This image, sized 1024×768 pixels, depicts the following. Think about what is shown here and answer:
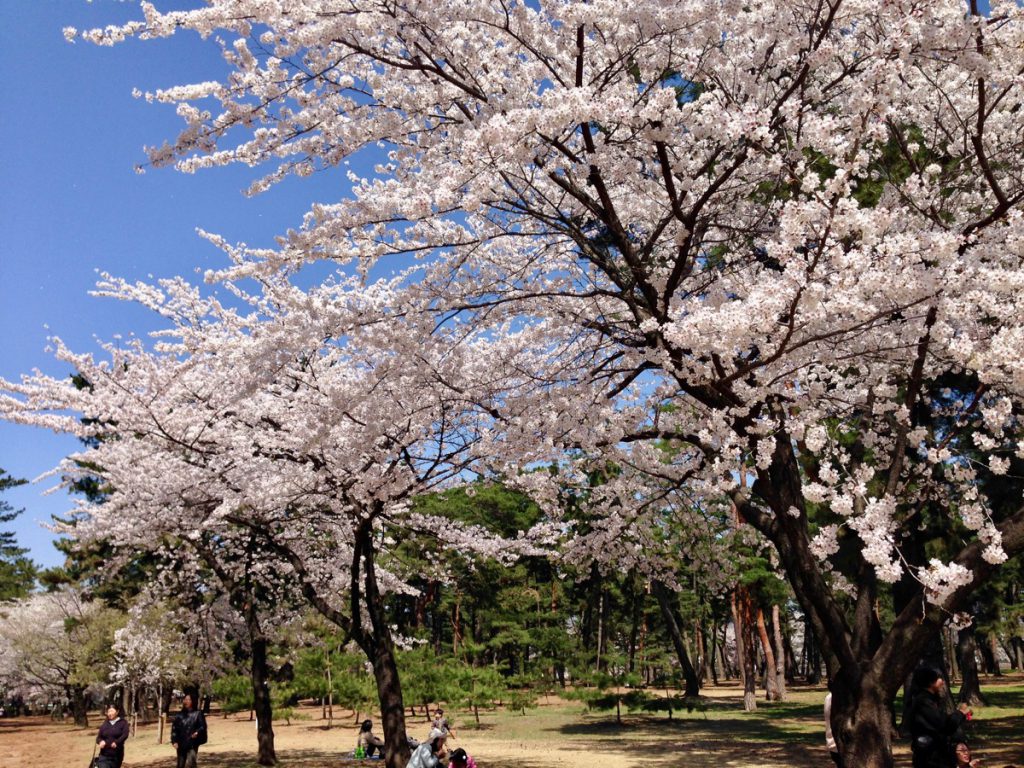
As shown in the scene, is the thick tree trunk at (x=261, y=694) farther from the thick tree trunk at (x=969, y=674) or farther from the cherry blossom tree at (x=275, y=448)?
the thick tree trunk at (x=969, y=674)

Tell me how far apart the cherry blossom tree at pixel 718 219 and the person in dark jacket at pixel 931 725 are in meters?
0.19

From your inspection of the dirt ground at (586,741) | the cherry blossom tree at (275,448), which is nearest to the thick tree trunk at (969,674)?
the dirt ground at (586,741)

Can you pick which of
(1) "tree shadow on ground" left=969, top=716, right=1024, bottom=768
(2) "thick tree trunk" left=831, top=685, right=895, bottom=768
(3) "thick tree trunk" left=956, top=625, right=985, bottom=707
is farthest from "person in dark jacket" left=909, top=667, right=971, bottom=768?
(3) "thick tree trunk" left=956, top=625, right=985, bottom=707

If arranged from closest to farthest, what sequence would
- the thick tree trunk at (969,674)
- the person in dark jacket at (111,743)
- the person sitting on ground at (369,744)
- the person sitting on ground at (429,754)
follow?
the person sitting on ground at (429,754) < the person in dark jacket at (111,743) < the person sitting on ground at (369,744) < the thick tree trunk at (969,674)

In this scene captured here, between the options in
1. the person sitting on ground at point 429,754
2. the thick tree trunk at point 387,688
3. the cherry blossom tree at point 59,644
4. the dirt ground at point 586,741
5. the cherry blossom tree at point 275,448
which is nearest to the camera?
the person sitting on ground at point 429,754

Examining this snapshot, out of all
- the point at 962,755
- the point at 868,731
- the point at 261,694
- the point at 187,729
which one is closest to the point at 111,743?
the point at 187,729

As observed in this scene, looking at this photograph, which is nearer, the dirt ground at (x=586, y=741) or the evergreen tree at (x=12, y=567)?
the dirt ground at (x=586, y=741)

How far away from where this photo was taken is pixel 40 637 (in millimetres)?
27719

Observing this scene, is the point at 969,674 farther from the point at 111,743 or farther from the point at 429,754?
the point at 111,743

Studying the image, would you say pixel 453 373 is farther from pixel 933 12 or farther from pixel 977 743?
pixel 977 743

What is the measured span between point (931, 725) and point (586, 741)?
1271cm

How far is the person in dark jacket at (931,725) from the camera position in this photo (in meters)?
4.91

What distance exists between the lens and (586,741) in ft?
53.7

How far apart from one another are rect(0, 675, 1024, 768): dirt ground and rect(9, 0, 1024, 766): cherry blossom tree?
21.2 ft
